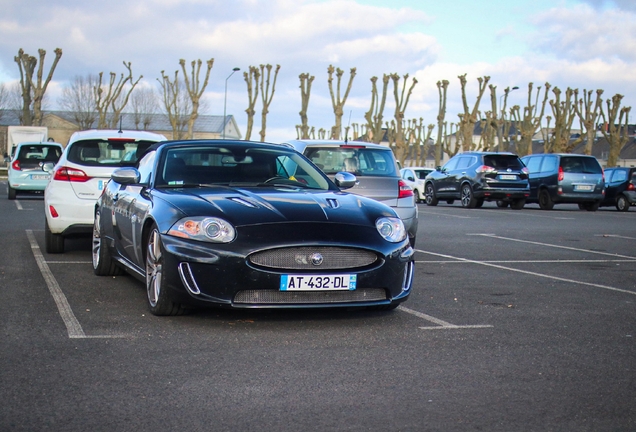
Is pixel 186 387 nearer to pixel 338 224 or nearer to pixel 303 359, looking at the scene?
→ pixel 303 359

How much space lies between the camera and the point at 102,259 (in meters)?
9.00

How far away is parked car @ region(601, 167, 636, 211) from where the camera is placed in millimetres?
29812

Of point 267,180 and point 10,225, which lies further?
point 10,225

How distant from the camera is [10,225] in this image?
1622 cm

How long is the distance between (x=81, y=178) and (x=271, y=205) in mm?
5130

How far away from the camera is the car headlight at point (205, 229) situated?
6207 millimetres

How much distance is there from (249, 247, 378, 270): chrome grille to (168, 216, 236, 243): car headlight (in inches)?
9.9

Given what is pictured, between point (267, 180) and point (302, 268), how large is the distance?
1693 millimetres

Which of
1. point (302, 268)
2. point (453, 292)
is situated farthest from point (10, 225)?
point (302, 268)

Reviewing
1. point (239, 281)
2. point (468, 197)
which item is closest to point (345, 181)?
point (239, 281)

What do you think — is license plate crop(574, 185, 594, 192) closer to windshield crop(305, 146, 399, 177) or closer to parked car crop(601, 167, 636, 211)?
parked car crop(601, 167, 636, 211)

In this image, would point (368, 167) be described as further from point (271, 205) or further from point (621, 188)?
point (621, 188)

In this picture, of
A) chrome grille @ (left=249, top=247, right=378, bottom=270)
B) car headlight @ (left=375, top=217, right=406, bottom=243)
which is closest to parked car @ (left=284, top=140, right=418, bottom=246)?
car headlight @ (left=375, top=217, right=406, bottom=243)

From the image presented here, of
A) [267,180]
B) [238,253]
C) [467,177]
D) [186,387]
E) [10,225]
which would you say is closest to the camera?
[186,387]
